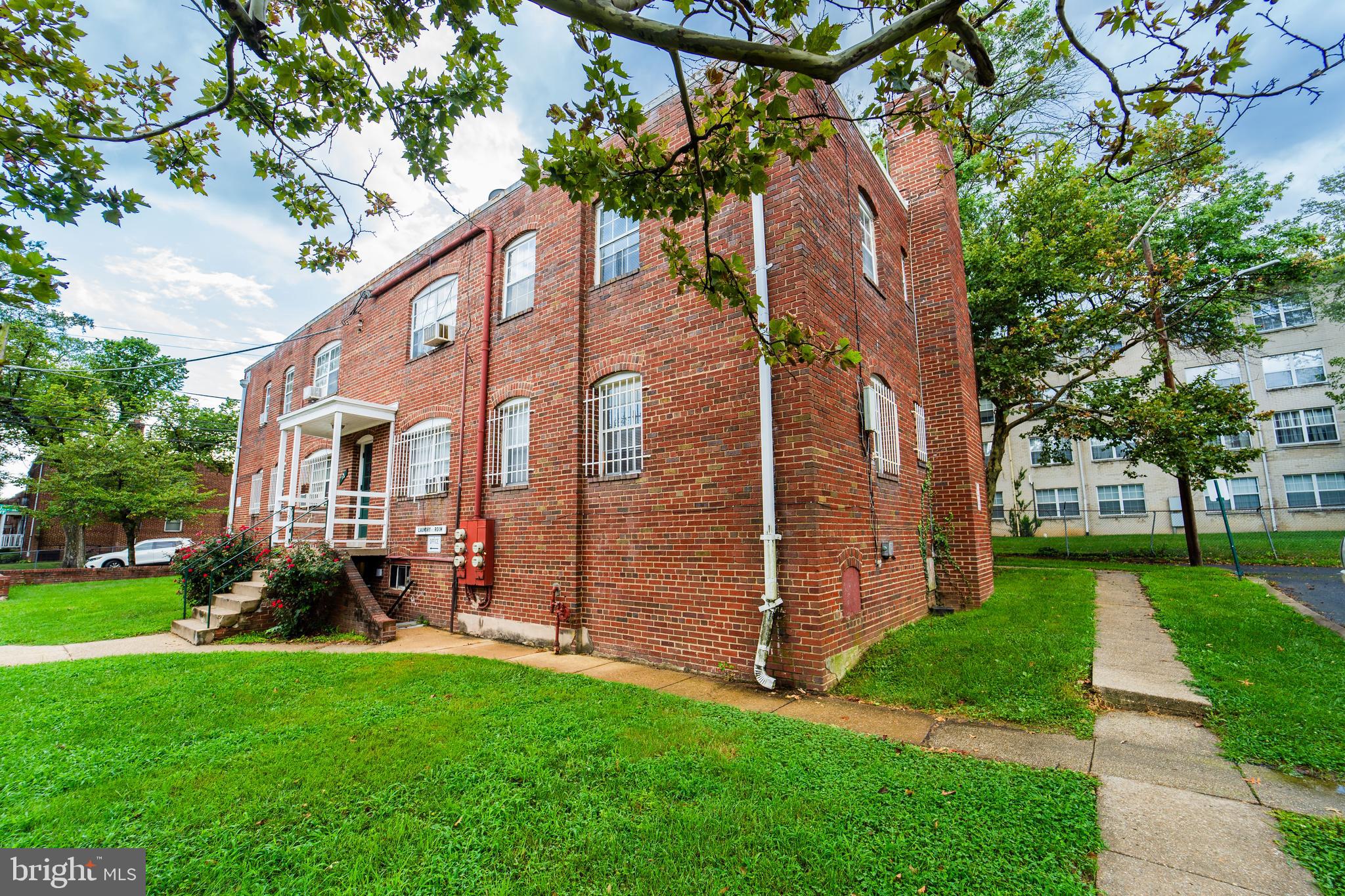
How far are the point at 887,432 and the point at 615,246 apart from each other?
4737mm

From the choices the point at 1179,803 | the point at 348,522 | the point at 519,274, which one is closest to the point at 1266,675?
the point at 1179,803

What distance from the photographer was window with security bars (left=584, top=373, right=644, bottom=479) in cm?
686

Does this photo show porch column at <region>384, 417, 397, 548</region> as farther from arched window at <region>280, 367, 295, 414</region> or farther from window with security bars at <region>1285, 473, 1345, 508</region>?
window with security bars at <region>1285, 473, 1345, 508</region>

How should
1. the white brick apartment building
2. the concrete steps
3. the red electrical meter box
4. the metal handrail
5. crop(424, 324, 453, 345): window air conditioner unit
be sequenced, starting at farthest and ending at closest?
the white brick apartment building < crop(424, 324, 453, 345): window air conditioner unit < the metal handrail < the red electrical meter box < the concrete steps

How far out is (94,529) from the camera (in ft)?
97.5

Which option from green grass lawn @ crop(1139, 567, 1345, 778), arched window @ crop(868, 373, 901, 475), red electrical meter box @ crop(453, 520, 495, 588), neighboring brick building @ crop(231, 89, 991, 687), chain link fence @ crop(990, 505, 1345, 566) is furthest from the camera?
chain link fence @ crop(990, 505, 1345, 566)

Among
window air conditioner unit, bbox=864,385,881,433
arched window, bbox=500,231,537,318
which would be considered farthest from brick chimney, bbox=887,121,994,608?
arched window, bbox=500,231,537,318

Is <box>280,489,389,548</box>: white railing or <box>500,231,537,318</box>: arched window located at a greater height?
<box>500,231,537,318</box>: arched window

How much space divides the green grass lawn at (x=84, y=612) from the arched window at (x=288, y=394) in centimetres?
541

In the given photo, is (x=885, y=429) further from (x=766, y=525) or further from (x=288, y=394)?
(x=288, y=394)

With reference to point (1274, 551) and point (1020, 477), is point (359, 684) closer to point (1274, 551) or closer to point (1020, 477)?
point (1274, 551)

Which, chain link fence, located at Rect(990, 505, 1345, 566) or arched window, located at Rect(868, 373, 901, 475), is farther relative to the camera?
chain link fence, located at Rect(990, 505, 1345, 566)

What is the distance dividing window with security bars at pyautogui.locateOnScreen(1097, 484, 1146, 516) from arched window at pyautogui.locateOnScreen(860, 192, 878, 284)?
82.2 feet

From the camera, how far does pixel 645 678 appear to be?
5.72 meters
